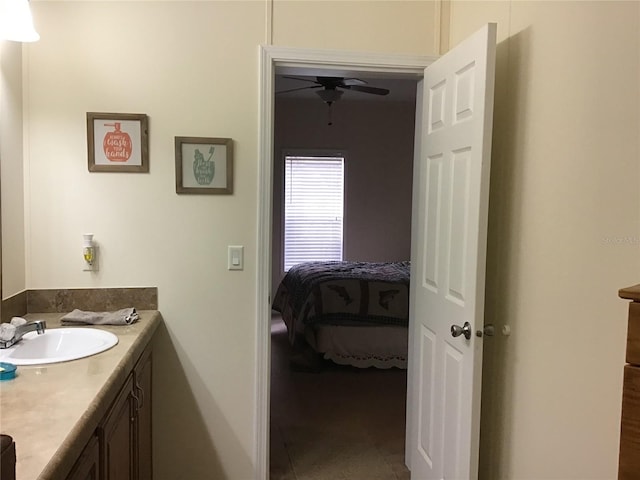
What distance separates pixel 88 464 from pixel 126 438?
508mm

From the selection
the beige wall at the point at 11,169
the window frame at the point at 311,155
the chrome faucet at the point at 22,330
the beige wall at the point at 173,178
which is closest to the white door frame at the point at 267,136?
the beige wall at the point at 173,178

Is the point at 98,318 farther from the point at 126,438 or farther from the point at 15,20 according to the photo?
the point at 15,20

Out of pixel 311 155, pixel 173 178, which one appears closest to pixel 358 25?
pixel 173 178

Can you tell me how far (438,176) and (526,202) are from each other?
19.0 inches

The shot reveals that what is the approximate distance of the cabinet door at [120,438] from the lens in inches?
62.0

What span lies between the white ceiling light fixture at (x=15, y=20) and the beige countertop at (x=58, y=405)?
3.87 ft

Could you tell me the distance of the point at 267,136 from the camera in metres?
2.48

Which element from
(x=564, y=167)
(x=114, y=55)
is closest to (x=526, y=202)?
(x=564, y=167)

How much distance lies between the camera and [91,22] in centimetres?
237

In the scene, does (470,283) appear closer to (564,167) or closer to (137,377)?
(564,167)

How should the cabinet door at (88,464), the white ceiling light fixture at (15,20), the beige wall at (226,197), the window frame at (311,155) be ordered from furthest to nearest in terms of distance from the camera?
the window frame at (311,155)
the white ceiling light fixture at (15,20)
the beige wall at (226,197)
the cabinet door at (88,464)

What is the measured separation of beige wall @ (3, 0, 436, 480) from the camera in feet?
7.81

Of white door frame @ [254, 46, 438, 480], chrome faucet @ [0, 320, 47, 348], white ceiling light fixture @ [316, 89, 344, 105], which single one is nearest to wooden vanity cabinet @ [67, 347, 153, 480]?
chrome faucet @ [0, 320, 47, 348]

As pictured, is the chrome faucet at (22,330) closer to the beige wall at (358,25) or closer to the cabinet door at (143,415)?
the cabinet door at (143,415)
